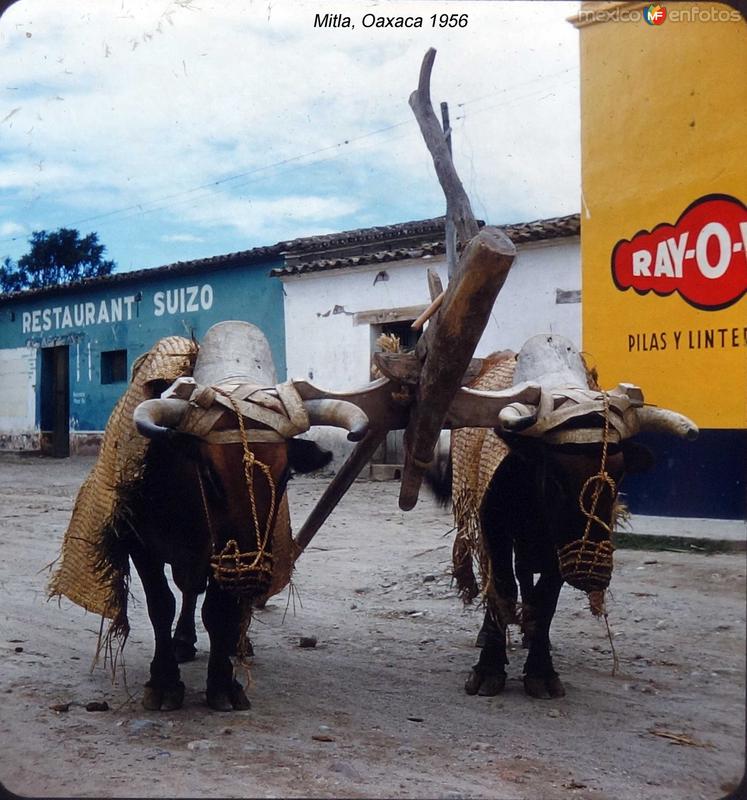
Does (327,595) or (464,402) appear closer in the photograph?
(464,402)

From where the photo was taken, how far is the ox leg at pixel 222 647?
145 inches

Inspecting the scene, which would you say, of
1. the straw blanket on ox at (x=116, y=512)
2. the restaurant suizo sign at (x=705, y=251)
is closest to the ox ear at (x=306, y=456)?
the straw blanket on ox at (x=116, y=512)

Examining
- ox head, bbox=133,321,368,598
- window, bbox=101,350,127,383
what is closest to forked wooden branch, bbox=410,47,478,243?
ox head, bbox=133,321,368,598

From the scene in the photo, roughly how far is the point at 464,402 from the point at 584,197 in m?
1.78

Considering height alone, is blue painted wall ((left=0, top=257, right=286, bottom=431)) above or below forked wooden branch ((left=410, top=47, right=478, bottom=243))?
below

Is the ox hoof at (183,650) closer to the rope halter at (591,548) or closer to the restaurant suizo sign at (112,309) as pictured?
the restaurant suizo sign at (112,309)

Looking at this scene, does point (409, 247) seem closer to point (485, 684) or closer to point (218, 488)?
point (485, 684)

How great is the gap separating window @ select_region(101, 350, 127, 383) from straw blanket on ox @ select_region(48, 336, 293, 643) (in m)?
0.91

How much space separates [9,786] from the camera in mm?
2963

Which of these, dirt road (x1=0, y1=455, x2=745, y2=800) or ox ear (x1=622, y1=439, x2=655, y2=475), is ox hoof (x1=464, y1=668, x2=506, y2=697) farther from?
ox ear (x1=622, y1=439, x2=655, y2=475)

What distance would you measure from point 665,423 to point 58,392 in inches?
149

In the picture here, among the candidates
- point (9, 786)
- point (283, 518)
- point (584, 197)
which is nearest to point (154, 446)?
point (283, 518)

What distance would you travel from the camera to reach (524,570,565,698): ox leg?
13.1 feet

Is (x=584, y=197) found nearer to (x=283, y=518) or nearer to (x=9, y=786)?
(x=283, y=518)
